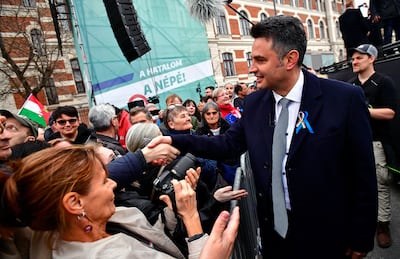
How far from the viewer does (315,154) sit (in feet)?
5.09

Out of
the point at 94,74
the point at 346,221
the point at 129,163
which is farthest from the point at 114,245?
the point at 94,74

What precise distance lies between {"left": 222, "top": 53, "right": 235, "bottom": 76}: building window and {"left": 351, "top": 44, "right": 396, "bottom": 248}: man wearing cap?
21.8 metres

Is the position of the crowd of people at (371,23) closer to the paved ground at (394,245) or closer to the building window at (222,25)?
the paved ground at (394,245)

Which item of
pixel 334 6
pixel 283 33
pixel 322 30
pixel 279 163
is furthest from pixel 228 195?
pixel 334 6

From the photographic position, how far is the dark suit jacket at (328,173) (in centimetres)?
154

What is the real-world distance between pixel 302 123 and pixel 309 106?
0.11 meters

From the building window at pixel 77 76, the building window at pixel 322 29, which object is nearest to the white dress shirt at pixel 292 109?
the building window at pixel 77 76

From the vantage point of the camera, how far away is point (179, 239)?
1.55m

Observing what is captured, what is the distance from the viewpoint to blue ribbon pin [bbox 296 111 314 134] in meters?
1.55

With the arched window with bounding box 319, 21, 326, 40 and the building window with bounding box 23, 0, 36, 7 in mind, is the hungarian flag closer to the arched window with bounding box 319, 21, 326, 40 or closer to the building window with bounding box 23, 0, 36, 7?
the building window with bounding box 23, 0, 36, 7

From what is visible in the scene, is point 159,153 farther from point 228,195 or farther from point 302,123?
point 302,123

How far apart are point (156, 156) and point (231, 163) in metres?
1.79

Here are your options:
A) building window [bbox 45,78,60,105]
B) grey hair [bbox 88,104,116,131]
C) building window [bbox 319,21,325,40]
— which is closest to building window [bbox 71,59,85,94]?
building window [bbox 45,78,60,105]

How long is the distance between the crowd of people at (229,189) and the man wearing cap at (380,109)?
1278mm
